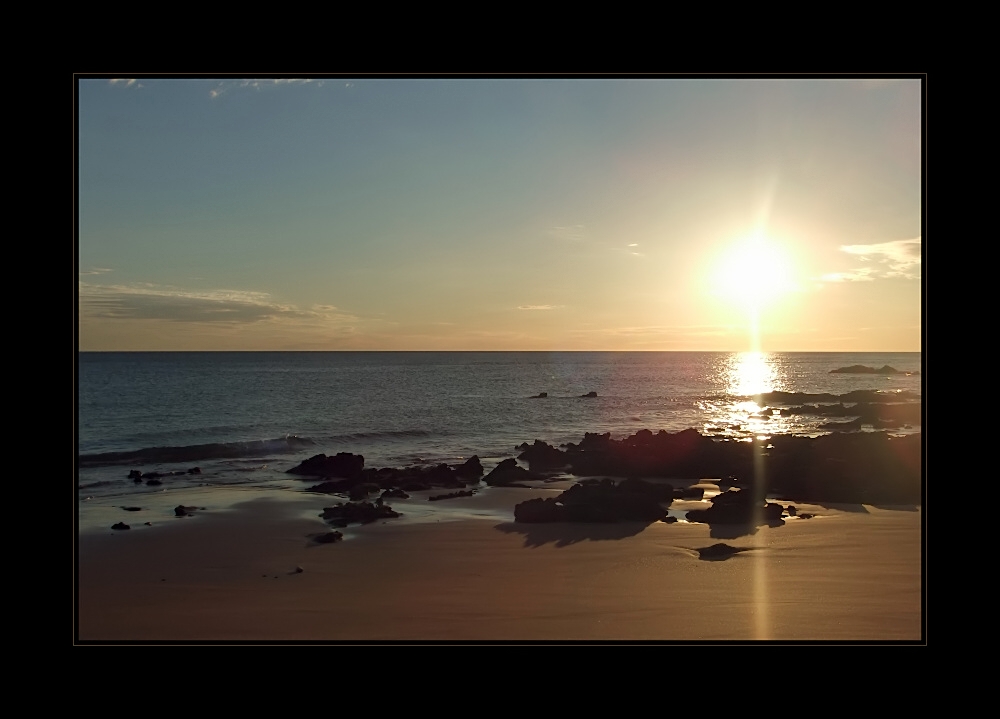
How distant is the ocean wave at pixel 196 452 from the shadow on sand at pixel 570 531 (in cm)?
1686

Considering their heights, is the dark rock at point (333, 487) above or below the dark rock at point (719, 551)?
below

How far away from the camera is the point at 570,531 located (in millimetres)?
10438

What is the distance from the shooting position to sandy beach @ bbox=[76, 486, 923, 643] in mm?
6859

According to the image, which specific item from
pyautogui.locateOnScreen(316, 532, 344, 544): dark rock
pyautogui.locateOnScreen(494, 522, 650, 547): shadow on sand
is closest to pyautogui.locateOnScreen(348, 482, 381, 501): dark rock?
pyautogui.locateOnScreen(316, 532, 344, 544): dark rock

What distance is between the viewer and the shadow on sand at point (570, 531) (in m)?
10.0

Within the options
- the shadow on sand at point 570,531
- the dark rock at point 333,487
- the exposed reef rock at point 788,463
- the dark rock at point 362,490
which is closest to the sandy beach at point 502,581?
the shadow on sand at point 570,531

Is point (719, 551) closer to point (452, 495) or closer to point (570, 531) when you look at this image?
point (570, 531)

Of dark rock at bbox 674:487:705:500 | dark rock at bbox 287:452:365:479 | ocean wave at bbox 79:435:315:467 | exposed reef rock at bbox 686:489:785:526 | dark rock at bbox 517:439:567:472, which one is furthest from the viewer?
ocean wave at bbox 79:435:315:467

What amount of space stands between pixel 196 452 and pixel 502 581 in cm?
2153

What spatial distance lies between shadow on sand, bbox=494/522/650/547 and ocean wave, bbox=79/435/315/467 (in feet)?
55.3

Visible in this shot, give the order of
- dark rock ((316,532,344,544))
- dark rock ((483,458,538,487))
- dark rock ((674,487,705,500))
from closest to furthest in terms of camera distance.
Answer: dark rock ((316,532,344,544))
dark rock ((674,487,705,500))
dark rock ((483,458,538,487))

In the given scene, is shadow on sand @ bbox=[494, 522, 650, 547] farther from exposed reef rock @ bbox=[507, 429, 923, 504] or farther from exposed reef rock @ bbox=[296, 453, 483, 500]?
exposed reef rock @ bbox=[296, 453, 483, 500]

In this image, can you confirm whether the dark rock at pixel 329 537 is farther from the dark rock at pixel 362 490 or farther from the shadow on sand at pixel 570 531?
the dark rock at pixel 362 490

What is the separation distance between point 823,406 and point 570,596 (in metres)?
37.6
